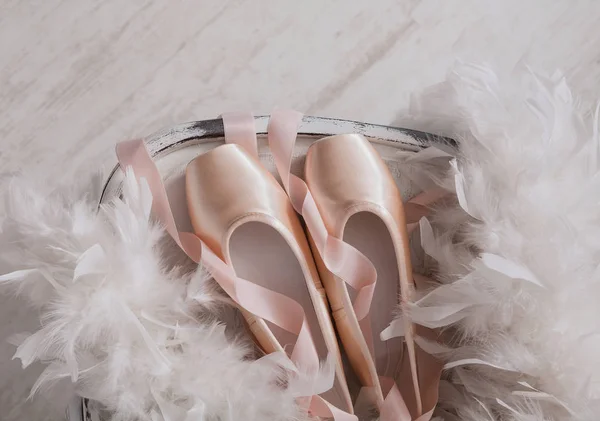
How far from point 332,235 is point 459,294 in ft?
0.58

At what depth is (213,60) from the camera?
39.4 inches

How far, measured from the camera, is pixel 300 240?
804 mm

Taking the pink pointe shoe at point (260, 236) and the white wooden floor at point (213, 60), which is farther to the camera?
the white wooden floor at point (213, 60)

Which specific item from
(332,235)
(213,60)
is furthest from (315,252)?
(213,60)

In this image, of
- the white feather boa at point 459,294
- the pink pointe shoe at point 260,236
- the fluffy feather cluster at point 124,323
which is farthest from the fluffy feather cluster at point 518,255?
the fluffy feather cluster at point 124,323

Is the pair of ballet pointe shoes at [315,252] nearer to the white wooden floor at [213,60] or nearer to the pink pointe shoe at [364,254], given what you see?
the pink pointe shoe at [364,254]

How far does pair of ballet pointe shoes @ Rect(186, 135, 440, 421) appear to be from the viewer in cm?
77

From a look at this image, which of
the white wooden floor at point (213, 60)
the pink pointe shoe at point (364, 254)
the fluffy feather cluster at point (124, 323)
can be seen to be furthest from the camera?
the white wooden floor at point (213, 60)

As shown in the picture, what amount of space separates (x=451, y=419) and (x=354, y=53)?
604 mm

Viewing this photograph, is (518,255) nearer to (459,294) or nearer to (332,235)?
(459,294)

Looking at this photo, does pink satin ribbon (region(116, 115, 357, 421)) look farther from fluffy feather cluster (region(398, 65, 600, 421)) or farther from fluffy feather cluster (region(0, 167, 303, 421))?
fluffy feather cluster (region(398, 65, 600, 421))

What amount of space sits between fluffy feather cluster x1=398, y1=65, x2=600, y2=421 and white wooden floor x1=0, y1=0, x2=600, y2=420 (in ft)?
0.63

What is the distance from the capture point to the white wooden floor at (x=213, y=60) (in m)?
0.97

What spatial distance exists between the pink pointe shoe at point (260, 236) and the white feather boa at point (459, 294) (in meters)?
0.07
